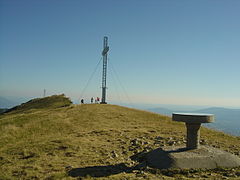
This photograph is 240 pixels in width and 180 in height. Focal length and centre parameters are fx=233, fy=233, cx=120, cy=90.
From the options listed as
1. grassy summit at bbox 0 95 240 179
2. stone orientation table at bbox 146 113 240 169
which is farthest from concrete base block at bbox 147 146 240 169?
grassy summit at bbox 0 95 240 179

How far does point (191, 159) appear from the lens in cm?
1095

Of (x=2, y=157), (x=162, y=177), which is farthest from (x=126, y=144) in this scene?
(x=2, y=157)

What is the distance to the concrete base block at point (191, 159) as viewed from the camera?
1075 centimetres

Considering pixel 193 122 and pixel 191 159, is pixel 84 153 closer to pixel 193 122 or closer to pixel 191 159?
pixel 191 159

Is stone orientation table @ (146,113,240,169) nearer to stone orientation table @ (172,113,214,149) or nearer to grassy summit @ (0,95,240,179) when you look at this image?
stone orientation table @ (172,113,214,149)

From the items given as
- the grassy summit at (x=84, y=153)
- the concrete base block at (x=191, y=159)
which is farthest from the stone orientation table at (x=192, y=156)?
the grassy summit at (x=84, y=153)

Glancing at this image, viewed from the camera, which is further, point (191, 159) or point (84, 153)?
point (84, 153)

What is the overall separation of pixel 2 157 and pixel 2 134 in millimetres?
7918

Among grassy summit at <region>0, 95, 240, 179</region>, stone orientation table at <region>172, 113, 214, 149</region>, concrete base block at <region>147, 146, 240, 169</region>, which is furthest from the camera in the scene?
stone orientation table at <region>172, 113, 214, 149</region>

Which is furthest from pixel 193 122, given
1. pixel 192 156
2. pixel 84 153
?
pixel 84 153

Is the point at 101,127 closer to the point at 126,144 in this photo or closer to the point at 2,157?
the point at 126,144

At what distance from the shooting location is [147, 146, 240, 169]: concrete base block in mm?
10750

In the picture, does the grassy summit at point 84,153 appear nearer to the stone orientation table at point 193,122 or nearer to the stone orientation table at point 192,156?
the stone orientation table at point 192,156

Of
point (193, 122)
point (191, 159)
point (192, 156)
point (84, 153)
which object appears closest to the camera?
point (191, 159)
